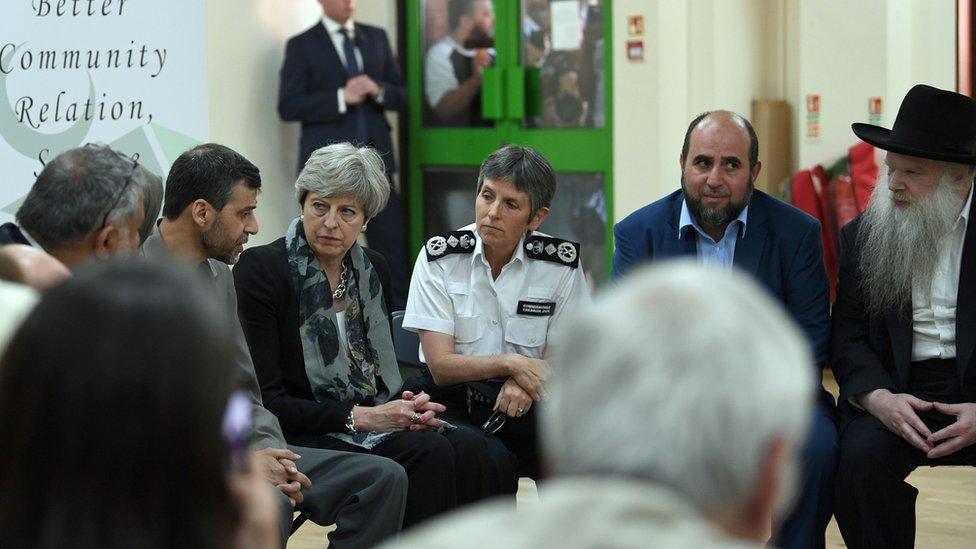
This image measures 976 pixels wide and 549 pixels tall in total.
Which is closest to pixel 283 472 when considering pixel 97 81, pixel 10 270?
pixel 10 270

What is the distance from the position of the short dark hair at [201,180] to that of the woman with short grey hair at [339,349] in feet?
0.81

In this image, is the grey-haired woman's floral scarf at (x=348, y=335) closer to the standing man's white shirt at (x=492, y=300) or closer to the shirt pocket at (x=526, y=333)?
the standing man's white shirt at (x=492, y=300)

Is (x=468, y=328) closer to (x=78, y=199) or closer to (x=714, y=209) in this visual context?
(x=714, y=209)

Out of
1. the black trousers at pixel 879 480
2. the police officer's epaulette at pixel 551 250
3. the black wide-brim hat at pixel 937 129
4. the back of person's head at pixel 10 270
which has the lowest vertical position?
the black trousers at pixel 879 480

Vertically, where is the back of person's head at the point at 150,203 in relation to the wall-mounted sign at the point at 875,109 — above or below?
below

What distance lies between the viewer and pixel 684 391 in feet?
3.98

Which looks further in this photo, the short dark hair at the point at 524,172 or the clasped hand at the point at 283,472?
the short dark hair at the point at 524,172

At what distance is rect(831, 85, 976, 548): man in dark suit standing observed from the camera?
3.66m

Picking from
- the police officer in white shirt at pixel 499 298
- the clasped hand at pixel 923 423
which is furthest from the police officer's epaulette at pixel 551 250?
the clasped hand at pixel 923 423

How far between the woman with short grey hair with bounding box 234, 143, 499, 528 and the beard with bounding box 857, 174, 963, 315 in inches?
50.2

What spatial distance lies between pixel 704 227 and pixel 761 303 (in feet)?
9.39

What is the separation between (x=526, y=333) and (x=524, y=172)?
494 mm

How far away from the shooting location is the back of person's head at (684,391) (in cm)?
121

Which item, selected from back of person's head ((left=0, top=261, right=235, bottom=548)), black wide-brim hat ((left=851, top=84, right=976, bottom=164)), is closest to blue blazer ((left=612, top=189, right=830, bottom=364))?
black wide-brim hat ((left=851, top=84, right=976, bottom=164))
